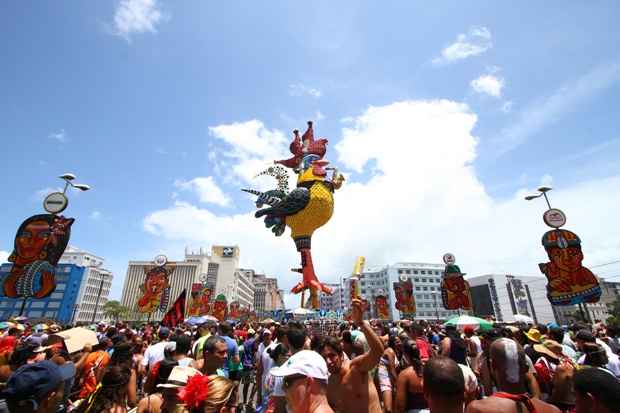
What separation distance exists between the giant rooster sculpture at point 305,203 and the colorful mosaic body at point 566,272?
12.8 m

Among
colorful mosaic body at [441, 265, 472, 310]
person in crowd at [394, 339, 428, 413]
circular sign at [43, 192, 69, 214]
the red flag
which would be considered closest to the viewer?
person in crowd at [394, 339, 428, 413]

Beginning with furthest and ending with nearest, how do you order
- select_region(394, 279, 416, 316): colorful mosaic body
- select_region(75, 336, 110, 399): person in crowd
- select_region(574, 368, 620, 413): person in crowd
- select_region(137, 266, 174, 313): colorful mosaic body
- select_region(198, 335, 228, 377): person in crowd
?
select_region(394, 279, 416, 316): colorful mosaic body < select_region(137, 266, 174, 313): colorful mosaic body < select_region(75, 336, 110, 399): person in crowd < select_region(198, 335, 228, 377): person in crowd < select_region(574, 368, 620, 413): person in crowd

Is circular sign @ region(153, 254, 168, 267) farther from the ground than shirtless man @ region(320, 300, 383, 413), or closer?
farther from the ground

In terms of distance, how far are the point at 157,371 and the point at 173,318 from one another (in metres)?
9.84

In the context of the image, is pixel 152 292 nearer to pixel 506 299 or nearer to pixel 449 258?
pixel 449 258

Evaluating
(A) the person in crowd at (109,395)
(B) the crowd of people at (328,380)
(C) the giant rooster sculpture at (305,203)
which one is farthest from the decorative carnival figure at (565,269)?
(A) the person in crowd at (109,395)

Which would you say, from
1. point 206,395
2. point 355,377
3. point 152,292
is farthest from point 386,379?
point 152,292

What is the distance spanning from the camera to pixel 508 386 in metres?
Answer: 2.72

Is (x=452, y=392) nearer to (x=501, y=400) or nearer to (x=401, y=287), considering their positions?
(x=501, y=400)

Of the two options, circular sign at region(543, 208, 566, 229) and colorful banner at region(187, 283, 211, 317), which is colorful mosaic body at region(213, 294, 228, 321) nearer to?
colorful banner at region(187, 283, 211, 317)

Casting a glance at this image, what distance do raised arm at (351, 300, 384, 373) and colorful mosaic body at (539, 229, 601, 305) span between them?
18.7 m

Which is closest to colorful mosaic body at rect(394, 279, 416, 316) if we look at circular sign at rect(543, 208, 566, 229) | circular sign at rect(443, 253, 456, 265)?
circular sign at rect(443, 253, 456, 265)

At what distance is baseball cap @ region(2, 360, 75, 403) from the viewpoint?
247 centimetres

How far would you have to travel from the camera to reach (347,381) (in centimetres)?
333
